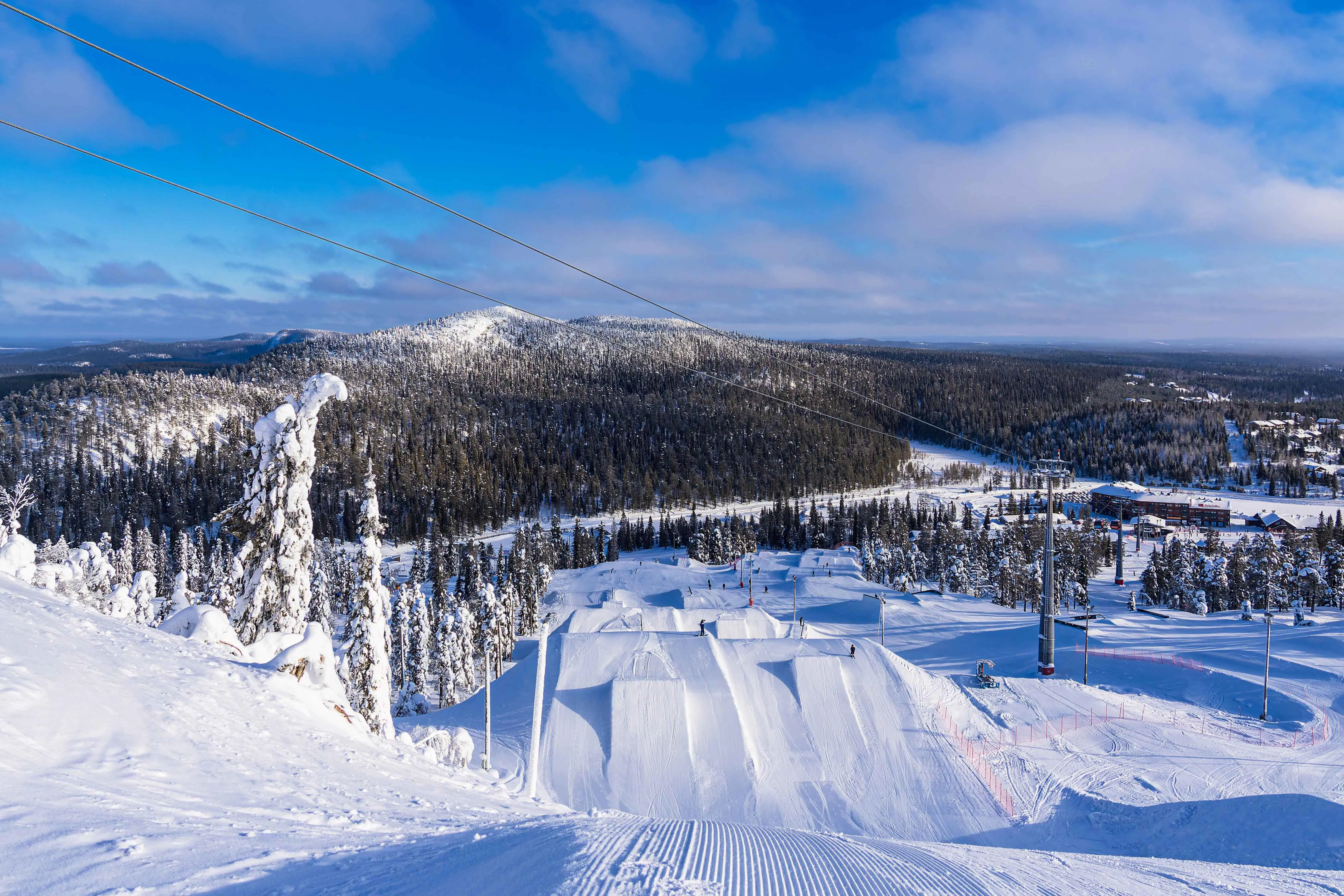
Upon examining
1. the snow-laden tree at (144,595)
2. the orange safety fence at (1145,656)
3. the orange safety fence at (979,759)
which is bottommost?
the orange safety fence at (1145,656)

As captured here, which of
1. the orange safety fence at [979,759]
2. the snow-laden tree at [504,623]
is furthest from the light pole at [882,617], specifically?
the snow-laden tree at [504,623]

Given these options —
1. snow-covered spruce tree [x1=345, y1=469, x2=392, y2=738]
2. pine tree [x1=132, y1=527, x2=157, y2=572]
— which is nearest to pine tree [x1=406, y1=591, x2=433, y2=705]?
snow-covered spruce tree [x1=345, y1=469, x2=392, y2=738]

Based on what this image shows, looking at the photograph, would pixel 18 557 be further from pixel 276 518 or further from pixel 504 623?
pixel 504 623

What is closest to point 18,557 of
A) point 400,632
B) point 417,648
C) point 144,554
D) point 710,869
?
point 710,869

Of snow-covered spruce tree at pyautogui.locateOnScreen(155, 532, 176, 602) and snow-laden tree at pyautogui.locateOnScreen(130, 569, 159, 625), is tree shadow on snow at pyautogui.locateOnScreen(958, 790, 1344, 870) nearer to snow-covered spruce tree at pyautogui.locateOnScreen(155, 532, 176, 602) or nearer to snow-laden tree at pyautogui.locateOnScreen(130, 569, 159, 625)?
snow-laden tree at pyautogui.locateOnScreen(130, 569, 159, 625)

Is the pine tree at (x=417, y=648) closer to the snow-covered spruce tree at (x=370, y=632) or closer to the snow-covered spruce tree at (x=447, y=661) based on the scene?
the snow-covered spruce tree at (x=447, y=661)

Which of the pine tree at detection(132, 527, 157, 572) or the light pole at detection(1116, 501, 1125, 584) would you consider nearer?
the pine tree at detection(132, 527, 157, 572)

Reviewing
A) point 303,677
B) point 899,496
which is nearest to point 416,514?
point 899,496
